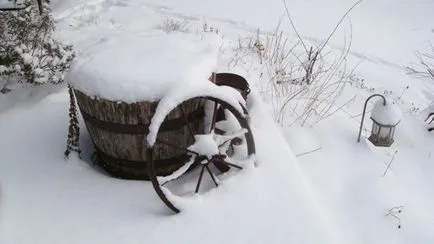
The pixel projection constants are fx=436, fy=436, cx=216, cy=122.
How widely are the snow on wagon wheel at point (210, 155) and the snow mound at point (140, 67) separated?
17cm

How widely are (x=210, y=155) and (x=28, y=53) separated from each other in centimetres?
193

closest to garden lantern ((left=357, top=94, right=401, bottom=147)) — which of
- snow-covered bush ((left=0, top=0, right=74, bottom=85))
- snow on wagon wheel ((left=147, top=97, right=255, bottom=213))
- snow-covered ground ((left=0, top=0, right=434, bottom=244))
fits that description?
snow-covered ground ((left=0, top=0, right=434, bottom=244))

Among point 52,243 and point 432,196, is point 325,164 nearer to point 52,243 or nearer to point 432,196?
point 432,196

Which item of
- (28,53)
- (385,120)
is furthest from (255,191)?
(28,53)

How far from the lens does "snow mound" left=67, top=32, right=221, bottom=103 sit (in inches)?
88.1

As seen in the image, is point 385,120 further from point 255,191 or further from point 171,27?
point 171,27

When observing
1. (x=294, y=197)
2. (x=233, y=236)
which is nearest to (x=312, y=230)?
(x=294, y=197)

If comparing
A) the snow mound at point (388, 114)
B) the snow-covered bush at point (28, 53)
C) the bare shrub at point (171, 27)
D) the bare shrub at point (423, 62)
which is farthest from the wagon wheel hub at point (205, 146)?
the bare shrub at point (423, 62)

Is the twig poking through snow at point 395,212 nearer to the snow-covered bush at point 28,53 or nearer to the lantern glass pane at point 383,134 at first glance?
the lantern glass pane at point 383,134

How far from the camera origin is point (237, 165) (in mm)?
2463

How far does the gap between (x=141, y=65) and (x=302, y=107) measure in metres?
1.67

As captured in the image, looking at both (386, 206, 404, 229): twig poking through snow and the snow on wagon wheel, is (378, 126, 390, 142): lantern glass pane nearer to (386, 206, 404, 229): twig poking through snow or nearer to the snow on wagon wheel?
(386, 206, 404, 229): twig poking through snow

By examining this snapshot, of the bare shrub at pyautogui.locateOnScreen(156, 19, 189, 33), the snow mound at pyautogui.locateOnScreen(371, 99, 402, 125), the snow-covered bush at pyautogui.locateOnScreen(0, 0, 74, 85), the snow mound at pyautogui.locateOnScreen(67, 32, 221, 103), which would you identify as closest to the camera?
the snow mound at pyautogui.locateOnScreen(67, 32, 221, 103)

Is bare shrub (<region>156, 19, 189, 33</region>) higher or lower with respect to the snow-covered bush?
lower
